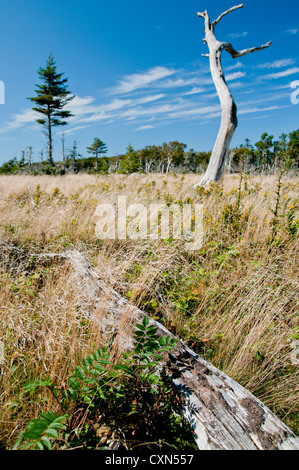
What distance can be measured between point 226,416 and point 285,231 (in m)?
2.32

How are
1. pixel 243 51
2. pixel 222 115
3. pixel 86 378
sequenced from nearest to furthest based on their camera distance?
pixel 86 378, pixel 222 115, pixel 243 51

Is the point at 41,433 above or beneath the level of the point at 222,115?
beneath

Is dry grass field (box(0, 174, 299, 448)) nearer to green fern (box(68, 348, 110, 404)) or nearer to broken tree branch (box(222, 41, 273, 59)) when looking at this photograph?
green fern (box(68, 348, 110, 404))

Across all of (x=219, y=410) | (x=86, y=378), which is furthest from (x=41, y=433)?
(x=219, y=410)

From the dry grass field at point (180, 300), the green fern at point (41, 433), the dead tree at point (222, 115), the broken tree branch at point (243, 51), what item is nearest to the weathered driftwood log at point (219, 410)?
the dry grass field at point (180, 300)

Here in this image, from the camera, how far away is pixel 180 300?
2230mm

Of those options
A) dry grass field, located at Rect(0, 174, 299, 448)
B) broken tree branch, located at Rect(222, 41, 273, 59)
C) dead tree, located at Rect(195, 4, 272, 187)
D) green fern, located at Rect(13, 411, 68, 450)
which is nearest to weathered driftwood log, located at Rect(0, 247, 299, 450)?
dry grass field, located at Rect(0, 174, 299, 448)

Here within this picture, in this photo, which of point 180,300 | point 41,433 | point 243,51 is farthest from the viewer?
point 243,51

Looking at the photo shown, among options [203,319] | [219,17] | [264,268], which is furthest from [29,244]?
[219,17]

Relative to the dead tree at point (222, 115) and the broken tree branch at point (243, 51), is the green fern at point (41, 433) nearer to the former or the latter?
the dead tree at point (222, 115)

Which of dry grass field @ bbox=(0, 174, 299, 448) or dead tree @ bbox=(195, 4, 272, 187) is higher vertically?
dead tree @ bbox=(195, 4, 272, 187)

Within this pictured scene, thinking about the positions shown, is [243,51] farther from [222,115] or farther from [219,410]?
[219,410]

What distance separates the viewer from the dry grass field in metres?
1.52

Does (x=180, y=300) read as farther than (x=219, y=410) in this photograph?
Yes
